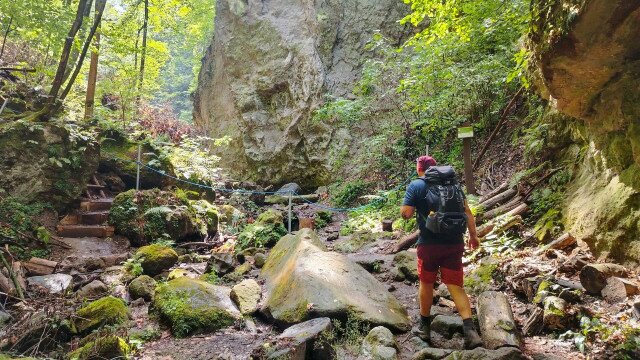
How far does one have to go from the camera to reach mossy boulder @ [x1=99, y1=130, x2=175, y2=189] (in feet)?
38.3

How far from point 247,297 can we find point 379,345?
2.22 meters

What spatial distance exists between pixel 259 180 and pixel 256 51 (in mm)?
6670

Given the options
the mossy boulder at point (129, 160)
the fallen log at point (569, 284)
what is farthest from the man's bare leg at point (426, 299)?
the mossy boulder at point (129, 160)

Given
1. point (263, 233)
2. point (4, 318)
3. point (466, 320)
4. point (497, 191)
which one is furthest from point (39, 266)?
point (497, 191)

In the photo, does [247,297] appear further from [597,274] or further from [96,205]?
[96,205]

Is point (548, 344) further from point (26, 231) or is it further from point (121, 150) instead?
point (121, 150)

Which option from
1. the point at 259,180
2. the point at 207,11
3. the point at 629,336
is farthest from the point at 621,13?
the point at 207,11

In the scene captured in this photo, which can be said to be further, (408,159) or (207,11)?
(207,11)

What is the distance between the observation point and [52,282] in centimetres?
641

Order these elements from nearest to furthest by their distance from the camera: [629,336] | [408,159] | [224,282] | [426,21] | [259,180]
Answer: [629,336], [224,282], [408,159], [426,21], [259,180]

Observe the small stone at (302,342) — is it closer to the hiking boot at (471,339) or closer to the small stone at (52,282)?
the hiking boot at (471,339)

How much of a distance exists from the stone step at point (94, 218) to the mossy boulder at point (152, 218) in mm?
334

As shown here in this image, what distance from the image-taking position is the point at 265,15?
20.3m

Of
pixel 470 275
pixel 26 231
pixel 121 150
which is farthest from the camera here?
pixel 121 150
